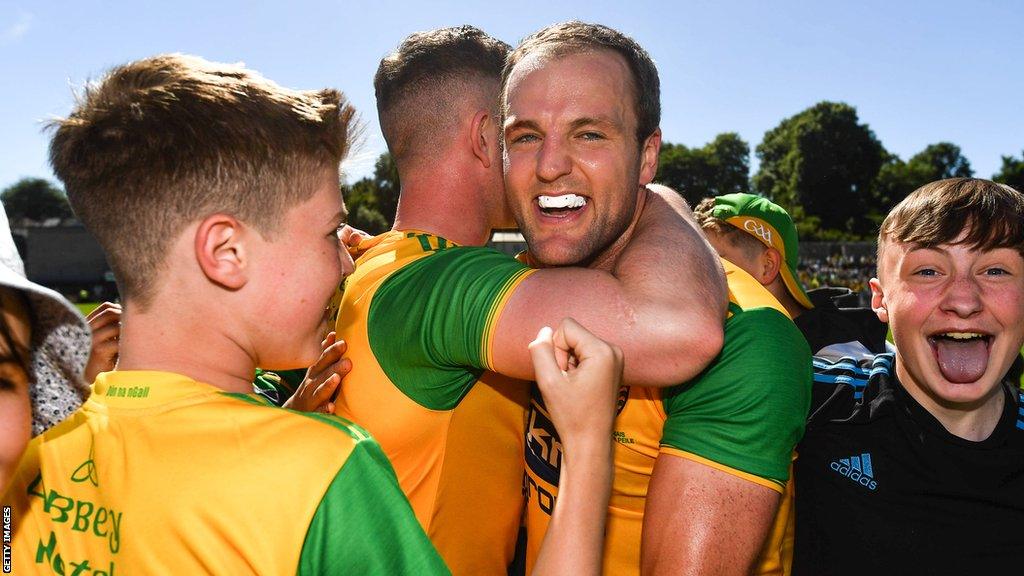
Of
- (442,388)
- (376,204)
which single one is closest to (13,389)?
(442,388)

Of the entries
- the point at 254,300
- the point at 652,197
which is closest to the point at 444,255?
the point at 254,300

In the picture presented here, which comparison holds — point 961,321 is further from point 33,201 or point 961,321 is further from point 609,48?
point 33,201

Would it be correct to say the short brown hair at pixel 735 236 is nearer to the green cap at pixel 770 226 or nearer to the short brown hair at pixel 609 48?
the green cap at pixel 770 226

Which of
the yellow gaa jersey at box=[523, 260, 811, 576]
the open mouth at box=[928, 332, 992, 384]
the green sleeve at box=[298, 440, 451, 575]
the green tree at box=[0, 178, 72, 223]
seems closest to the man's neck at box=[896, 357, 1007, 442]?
the open mouth at box=[928, 332, 992, 384]

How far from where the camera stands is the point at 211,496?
4.21ft

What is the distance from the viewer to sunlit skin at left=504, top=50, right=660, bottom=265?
2.29 meters

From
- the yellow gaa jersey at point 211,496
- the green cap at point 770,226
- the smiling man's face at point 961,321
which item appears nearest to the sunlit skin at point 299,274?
the yellow gaa jersey at point 211,496

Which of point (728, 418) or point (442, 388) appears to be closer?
point (728, 418)

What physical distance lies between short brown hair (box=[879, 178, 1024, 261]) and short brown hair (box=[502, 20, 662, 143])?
1.35 metres

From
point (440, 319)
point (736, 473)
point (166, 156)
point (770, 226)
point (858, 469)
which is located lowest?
point (858, 469)

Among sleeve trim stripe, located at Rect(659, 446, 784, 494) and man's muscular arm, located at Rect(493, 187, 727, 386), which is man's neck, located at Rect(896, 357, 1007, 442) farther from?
man's muscular arm, located at Rect(493, 187, 727, 386)

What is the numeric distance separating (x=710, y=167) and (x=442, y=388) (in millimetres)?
96830

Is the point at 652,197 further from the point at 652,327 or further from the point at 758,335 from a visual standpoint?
the point at 652,327

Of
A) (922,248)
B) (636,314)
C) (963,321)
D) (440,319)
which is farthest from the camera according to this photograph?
(922,248)
